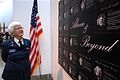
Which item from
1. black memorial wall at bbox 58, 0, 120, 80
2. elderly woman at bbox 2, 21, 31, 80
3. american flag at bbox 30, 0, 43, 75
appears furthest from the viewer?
american flag at bbox 30, 0, 43, 75

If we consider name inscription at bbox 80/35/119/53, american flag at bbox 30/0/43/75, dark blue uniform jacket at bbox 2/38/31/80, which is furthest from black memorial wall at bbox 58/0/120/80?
american flag at bbox 30/0/43/75

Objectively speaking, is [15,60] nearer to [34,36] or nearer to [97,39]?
[34,36]

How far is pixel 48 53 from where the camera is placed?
4.57 m

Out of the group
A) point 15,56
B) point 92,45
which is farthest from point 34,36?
point 92,45

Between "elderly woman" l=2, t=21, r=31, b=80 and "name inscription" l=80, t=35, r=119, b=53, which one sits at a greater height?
"name inscription" l=80, t=35, r=119, b=53

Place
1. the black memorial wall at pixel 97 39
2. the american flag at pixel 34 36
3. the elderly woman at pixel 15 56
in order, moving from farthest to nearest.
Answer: the american flag at pixel 34 36, the elderly woman at pixel 15 56, the black memorial wall at pixel 97 39

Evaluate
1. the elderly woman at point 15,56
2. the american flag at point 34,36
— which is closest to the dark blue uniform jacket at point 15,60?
the elderly woman at point 15,56

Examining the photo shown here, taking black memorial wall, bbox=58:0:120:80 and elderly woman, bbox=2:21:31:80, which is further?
elderly woman, bbox=2:21:31:80

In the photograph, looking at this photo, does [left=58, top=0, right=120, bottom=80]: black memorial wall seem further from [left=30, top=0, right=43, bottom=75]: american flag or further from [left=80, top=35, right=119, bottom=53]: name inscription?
[left=30, top=0, right=43, bottom=75]: american flag

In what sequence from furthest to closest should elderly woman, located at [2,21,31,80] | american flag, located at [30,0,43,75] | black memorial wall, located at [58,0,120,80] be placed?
american flag, located at [30,0,43,75] → elderly woman, located at [2,21,31,80] → black memorial wall, located at [58,0,120,80]

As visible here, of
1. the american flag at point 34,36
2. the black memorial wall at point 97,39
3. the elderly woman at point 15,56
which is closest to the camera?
the black memorial wall at point 97,39

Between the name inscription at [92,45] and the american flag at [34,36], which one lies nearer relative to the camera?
the name inscription at [92,45]

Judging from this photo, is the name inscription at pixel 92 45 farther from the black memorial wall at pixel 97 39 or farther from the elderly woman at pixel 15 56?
the elderly woman at pixel 15 56

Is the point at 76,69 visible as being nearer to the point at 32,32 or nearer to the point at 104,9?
the point at 104,9
